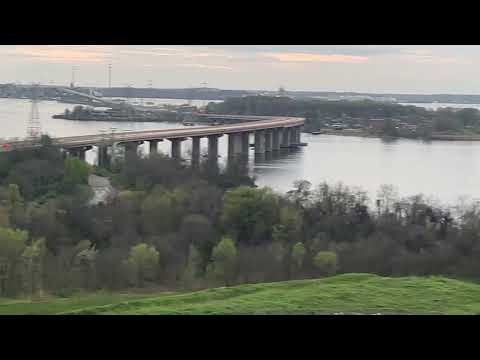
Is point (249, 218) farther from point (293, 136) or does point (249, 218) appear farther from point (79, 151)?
point (293, 136)

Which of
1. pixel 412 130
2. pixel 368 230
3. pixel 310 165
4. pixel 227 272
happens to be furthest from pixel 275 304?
pixel 412 130

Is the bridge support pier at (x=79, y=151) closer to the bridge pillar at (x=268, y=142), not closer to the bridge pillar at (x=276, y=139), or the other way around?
the bridge pillar at (x=268, y=142)

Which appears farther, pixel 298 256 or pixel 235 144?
pixel 235 144

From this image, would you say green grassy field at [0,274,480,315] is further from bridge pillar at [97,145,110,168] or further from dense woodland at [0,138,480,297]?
bridge pillar at [97,145,110,168]

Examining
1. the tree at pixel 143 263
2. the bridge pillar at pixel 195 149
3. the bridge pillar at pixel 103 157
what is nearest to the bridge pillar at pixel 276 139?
the bridge pillar at pixel 195 149

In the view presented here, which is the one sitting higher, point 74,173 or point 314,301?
point 314,301

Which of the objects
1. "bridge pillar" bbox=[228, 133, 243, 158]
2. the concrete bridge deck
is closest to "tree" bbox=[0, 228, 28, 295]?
the concrete bridge deck

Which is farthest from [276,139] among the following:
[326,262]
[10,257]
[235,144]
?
[10,257]
